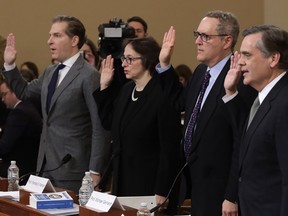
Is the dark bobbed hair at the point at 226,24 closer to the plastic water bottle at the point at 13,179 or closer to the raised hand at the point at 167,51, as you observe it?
the raised hand at the point at 167,51

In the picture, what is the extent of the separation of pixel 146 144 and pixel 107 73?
0.59m

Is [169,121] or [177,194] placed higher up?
[169,121]

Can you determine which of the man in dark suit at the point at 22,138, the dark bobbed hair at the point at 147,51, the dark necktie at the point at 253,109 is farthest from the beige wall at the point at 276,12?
the dark necktie at the point at 253,109

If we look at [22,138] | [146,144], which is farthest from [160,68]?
[22,138]

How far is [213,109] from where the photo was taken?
391cm

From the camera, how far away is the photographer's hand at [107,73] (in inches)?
185

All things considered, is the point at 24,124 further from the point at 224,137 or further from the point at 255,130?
the point at 255,130

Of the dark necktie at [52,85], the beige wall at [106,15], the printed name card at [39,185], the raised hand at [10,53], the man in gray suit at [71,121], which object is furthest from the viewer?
the beige wall at [106,15]

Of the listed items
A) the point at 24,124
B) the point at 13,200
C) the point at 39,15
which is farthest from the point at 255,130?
the point at 39,15

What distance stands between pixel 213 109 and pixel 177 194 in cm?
61

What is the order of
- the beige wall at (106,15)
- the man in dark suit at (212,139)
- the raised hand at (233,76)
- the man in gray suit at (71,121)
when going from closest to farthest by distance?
the raised hand at (233,76) → the man in dark suit at (212,139) → the man in gray suit at (71,121) → the beige wall at (106,15)

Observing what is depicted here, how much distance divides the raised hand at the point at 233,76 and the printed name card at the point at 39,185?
110 centimetres

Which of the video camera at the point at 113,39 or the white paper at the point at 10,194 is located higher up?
the video camera at the point at 113,39

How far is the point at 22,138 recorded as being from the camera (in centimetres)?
588
